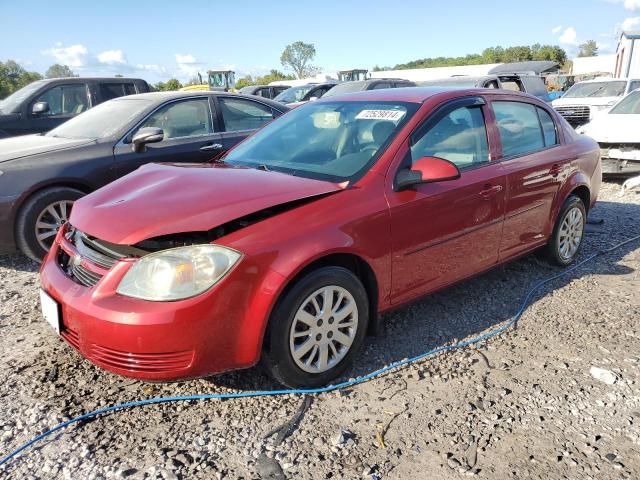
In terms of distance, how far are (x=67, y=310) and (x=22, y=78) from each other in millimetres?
43167

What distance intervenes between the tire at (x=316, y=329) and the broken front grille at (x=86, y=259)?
86 cm

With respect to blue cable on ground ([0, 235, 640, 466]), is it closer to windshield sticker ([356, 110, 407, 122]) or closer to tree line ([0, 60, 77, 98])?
windshield sticker ([356, 110, 407, 122])

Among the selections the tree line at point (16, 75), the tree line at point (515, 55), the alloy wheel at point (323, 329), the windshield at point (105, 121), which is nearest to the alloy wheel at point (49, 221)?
the windshield at point (105, 121)

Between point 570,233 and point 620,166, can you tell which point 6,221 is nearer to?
point 570,233

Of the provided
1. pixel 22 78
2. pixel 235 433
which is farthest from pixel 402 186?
pixel 22 78

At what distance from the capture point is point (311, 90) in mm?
15359

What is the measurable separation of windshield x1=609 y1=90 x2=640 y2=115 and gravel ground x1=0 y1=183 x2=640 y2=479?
6.57 metres

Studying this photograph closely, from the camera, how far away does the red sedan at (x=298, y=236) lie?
7.76 ft

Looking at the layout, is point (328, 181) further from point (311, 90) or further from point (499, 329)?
point (311, 90)

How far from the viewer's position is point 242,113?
6.06 meters

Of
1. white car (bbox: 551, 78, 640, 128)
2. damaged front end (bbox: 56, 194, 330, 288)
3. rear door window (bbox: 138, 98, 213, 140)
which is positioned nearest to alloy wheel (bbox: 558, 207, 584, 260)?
damaged front end (bbox: 56, 194, 330, 288)

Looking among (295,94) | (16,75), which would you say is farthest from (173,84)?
(295,94)

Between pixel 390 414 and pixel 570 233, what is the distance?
299 cm

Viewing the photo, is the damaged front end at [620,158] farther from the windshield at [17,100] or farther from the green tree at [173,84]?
the green tree at [173,84]
